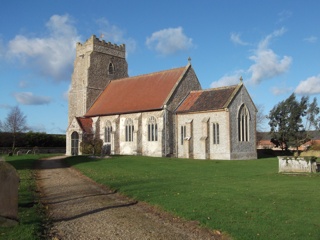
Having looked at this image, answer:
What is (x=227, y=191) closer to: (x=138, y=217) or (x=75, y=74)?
(x=138, y=217)

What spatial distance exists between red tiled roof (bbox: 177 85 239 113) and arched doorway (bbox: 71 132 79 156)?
13.7 m

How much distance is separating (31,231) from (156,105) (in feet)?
95.1

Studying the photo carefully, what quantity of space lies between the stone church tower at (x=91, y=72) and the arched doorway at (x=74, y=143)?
470cm

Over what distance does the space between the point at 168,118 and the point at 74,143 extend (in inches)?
515

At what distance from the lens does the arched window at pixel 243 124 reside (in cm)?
3409

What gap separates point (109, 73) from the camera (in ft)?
161

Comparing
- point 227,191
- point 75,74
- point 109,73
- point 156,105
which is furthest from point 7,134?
point 227,191

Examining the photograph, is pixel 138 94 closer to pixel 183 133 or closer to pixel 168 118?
pixel 168 118

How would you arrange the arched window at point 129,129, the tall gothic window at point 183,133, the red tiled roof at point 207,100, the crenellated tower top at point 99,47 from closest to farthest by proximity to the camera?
the red tiled roof at point 207,100, the tall gothic window at point 183,133, the arched window at point 129,129, the crenellated tower top at point 99,47

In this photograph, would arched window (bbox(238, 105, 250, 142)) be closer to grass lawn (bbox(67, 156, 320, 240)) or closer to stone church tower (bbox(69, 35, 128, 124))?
grass lawn (bbox(67, 156, 320, 240))

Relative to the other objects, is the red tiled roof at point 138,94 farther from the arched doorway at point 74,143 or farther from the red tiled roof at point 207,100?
the arched doorway at point 74,143

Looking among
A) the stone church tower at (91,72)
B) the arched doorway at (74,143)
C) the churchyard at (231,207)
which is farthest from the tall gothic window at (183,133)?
the churchyard at (231,207)

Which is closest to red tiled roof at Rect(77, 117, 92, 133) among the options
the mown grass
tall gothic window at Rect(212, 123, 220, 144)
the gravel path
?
tall gothic window at Rect(212, 123, 220, 144)

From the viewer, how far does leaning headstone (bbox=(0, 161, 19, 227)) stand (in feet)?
24.9
